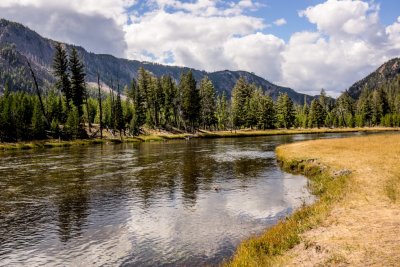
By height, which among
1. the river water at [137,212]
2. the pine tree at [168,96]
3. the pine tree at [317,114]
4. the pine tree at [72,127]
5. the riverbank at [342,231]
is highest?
the pine tree at [168,96]

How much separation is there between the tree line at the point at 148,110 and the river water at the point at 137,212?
48.9 metres

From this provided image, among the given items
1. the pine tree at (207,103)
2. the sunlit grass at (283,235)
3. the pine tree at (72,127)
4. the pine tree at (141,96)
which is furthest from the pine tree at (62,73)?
the sunlit grass at (283,235)

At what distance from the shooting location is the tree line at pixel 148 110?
293 ft

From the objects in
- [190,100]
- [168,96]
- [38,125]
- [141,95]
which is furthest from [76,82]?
[168,96]

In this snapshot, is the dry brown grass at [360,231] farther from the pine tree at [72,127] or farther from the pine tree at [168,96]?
the pine tree at [168,96]

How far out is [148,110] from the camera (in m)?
134

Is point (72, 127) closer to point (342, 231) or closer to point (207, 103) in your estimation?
point (207, 103)

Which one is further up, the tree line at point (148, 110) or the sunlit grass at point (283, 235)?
the tree line at point (148, 110)

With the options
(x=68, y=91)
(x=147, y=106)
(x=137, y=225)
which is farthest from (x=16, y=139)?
(x=137, y=225)

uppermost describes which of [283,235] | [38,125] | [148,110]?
[148,110]

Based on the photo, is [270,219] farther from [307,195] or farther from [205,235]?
[307,195]

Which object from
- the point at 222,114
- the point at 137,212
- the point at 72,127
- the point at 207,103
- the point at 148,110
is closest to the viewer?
the point at 137,212

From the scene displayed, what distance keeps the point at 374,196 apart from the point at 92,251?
1496 centimetres

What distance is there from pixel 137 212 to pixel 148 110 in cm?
11314
